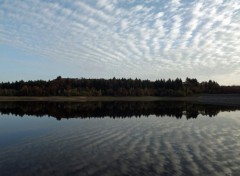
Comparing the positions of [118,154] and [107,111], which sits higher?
[107,111]

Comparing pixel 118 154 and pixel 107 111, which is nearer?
pixel 118 154

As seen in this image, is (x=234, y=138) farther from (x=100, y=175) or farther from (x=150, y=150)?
(x=100, y=175)

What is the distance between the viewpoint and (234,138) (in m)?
32.6

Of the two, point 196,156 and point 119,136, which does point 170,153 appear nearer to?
point 196,156

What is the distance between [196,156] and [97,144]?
1001cm

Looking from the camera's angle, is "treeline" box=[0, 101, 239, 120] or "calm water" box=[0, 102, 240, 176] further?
"treeline" box=[0, 101, 239, 120]

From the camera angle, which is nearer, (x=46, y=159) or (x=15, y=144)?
(x=46, y=159)

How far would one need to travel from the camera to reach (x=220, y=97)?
168m

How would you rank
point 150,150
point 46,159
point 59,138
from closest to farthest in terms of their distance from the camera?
point 46,159, point 150,150, point 59,138

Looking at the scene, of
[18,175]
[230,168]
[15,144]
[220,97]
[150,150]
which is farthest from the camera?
[220,97]

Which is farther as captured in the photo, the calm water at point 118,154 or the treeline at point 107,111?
the treeline at point 107,111

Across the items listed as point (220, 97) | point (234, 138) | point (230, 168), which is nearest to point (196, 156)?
point (230, 168)

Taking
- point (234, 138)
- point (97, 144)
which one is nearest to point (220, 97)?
point (234, 138)

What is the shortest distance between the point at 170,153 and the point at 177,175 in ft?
21.2
